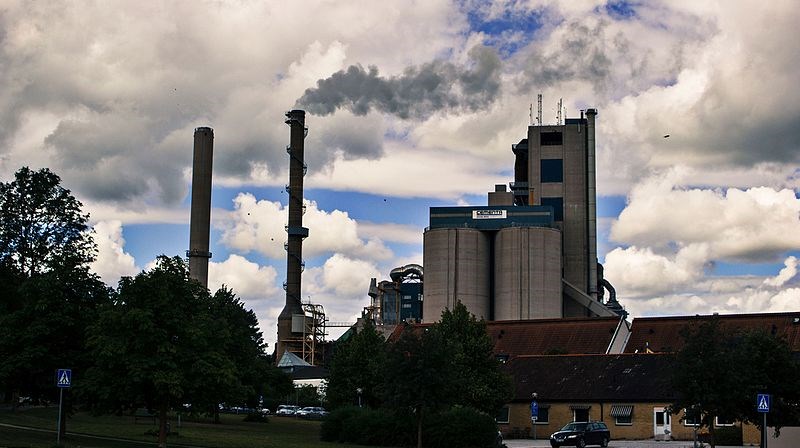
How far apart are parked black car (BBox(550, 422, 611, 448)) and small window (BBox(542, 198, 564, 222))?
283 ft

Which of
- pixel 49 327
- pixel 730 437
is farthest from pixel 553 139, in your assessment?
pixel 49 327

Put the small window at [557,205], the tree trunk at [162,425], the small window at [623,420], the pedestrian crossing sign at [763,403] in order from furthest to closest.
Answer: the small window at [557,205], the small window at [623,420], the tree trunk at [162,425], the pedestrian crossing sign at [763,403]

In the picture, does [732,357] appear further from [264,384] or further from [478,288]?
[478,288]

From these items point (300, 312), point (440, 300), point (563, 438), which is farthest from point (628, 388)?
point (300, 312)

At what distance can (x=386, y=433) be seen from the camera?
2079 inches

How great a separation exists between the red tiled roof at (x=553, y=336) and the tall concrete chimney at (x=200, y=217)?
46083 millimetres

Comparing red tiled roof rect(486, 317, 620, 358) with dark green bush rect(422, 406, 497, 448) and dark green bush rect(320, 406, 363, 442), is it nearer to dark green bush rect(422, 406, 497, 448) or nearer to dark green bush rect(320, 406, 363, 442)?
dark green bush rect(320, 406, 363, 442)

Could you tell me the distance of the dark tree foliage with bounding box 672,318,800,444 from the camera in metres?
40.0

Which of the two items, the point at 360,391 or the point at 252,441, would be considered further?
the point at 360,391

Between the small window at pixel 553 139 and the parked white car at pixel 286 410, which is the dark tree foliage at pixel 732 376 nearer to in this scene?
the parked white car at pixel 286 410

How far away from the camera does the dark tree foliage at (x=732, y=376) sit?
1575 inches

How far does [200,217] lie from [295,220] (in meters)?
20.1

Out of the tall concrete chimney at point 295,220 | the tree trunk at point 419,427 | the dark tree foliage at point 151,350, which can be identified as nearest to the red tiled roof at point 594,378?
the tree trunk at point 419,427

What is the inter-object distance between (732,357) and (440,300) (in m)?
88.6
